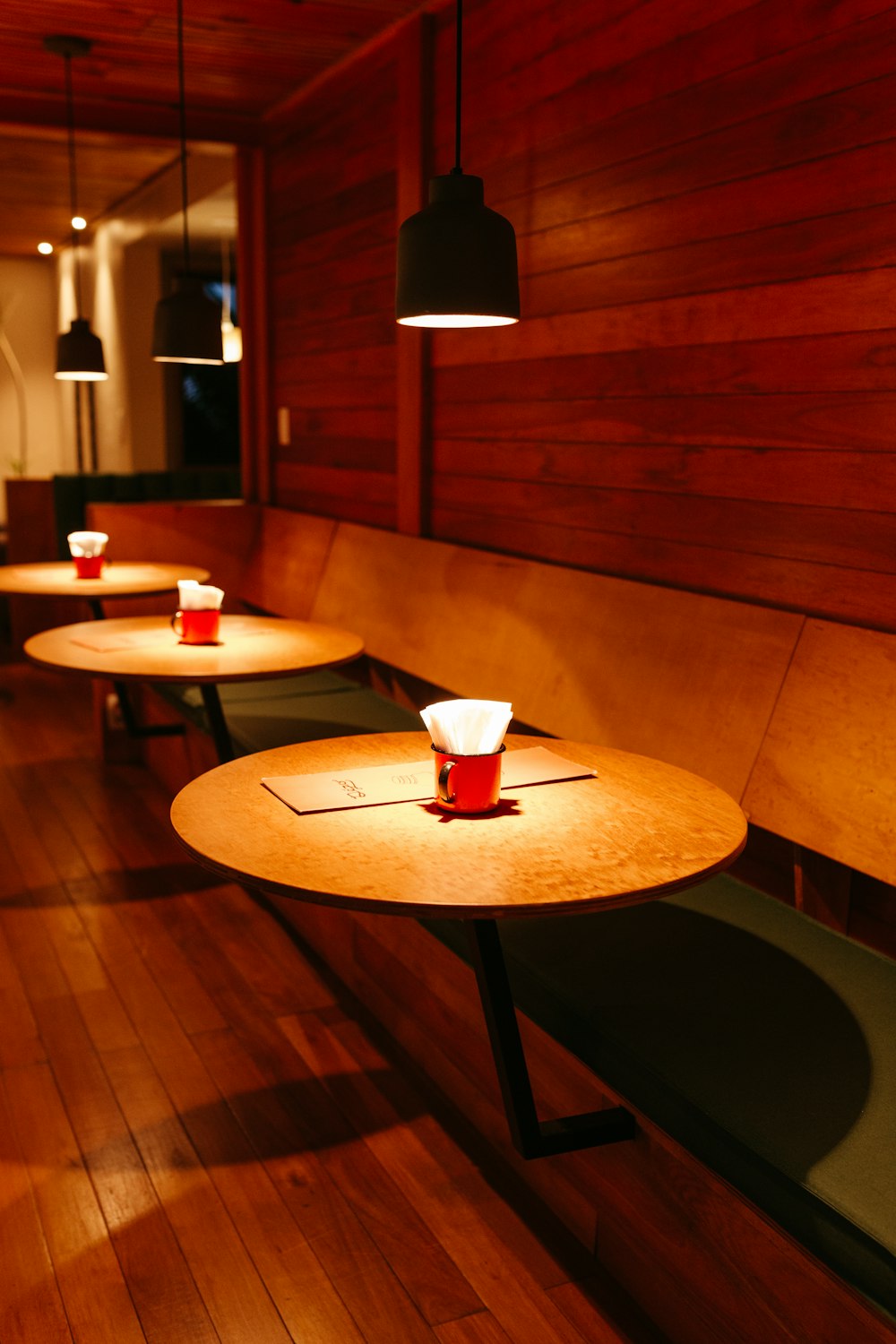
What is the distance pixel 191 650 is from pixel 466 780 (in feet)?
4.56

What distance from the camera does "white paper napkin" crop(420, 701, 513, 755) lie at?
168 cm

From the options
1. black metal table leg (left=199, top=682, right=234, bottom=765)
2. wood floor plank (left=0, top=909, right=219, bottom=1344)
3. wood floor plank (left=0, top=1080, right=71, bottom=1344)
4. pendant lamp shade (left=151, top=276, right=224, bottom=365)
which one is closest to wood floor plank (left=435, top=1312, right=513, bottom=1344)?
wood floor plank (left=0, top=909, right=219, bottom=1344)

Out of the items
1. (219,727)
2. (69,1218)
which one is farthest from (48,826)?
(69,1218)

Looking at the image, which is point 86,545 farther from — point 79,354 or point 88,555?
point 79,354

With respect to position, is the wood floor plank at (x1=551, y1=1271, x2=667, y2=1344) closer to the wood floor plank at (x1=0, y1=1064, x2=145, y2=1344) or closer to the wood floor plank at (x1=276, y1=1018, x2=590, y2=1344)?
the wood floor plank at (x1=276, y1=1018, x2=590, y2=1344)

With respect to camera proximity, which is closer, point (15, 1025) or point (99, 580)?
point (15, 1025)

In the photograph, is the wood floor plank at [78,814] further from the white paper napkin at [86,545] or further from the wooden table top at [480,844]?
the wooden table top at [480,844]

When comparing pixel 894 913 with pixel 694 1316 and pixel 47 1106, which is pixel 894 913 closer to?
pixel 694 1316

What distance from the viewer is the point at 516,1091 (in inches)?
71.2

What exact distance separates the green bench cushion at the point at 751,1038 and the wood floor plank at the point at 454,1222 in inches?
14.2

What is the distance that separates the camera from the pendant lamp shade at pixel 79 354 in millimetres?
4410

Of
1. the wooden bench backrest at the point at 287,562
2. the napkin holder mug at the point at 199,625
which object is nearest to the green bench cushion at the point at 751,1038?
the napkin holder mug at the point at 199,625

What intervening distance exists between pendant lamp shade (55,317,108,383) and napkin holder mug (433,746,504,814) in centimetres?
322

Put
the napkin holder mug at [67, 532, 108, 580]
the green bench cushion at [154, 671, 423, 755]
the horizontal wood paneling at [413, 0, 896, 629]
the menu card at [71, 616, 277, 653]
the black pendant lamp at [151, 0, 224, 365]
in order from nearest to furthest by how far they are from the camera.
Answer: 1. the horizontal wood paneling at [413, 0, 896, 629]
2. the menu card at [71, 616, 277, 653]
3. the green bench cushion at [154, 671, 423, 755]
4. the black pendant lamp at [151, 0, 224, 365]
5. the napkin holder mug at [67, 532, 108, 580]
